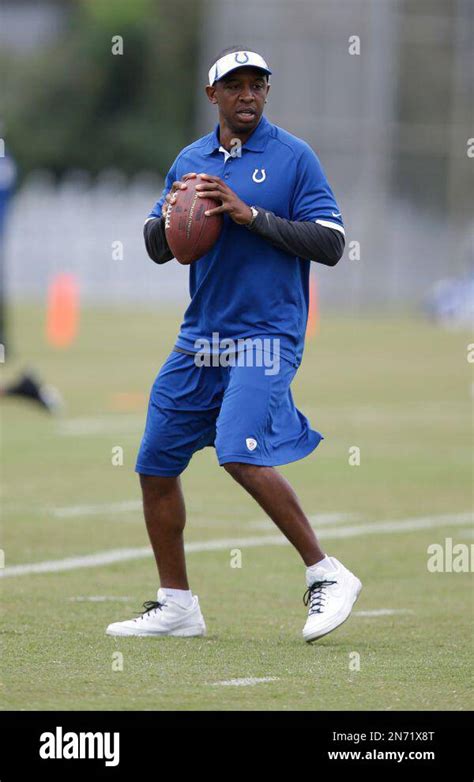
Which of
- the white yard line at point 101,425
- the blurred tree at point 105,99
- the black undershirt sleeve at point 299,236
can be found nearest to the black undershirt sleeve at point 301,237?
the black undershirt sleeve at point 299,236

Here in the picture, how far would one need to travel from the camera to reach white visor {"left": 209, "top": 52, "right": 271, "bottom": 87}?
7004 mm

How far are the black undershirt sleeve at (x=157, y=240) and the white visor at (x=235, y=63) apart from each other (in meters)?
0.68

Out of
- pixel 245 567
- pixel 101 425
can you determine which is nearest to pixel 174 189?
pixel 245 567

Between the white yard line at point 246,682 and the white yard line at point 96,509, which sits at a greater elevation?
the white yard line at point 96,509

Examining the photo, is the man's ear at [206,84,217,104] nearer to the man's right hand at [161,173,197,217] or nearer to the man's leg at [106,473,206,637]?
the man's right hand at [161,173,197,217]

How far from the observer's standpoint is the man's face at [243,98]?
7.09 metres

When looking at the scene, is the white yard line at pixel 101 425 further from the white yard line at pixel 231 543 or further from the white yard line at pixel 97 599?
the white yard line at pixel 97 599

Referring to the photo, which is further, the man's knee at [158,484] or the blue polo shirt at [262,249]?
the man's knee at [158,484]

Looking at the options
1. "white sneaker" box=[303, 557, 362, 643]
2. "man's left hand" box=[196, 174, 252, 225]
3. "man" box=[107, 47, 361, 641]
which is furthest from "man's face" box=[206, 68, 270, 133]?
"white sneaker" box=[303, 557, 362, 643]

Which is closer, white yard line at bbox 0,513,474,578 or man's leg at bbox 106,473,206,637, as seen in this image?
man's leg at bbox 106,473,206,637

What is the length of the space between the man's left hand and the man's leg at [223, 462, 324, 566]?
40.0 inches

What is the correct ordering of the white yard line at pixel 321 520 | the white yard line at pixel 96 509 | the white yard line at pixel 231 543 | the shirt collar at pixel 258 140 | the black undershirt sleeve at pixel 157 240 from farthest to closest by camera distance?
the white yard line at pixel 96 509
the white yard line at pixel 321 520
the white yard line at pixel 231 543
the black undershirt sleeve at pixel 157 240
the shirt collar at pixel 258 140

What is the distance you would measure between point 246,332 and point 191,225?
52 cm

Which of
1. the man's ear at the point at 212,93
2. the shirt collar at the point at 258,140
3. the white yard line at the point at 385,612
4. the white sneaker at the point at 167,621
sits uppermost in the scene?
the man's ear at the point at 212,93
